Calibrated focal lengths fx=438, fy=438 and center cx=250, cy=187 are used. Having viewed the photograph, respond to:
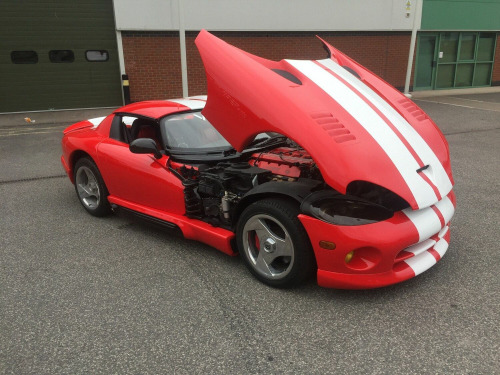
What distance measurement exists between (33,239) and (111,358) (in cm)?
223

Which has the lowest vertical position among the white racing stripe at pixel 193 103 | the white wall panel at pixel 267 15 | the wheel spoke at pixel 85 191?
the wheel spoke at pixel 85 191

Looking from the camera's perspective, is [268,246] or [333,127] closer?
[333,127]

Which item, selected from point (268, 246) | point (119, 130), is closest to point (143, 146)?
point (119, 130)

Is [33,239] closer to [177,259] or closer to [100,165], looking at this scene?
[100,165]

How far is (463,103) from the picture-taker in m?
14.2

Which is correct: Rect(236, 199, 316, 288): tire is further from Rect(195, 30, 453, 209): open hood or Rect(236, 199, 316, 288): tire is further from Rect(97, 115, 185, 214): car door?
Rect(97, 115, 185, 214): car door

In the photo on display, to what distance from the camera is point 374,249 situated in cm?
277

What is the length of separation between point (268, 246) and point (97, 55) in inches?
453

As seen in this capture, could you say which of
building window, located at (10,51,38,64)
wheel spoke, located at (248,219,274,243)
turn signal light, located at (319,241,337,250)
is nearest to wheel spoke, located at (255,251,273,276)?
wheel spoke, located at (248,219,274,243)

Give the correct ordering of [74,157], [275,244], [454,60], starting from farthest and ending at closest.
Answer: [454,60] < [74,157] < [275,244]

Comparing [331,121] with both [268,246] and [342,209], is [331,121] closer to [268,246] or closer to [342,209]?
[342,209]

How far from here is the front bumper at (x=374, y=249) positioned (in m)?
2.74

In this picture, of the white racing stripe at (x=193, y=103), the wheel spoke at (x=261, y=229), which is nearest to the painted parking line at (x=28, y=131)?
the white racing stripe at (x=193, y=103)

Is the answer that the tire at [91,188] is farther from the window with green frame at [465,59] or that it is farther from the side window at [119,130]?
the window with green frame at [465,59]
